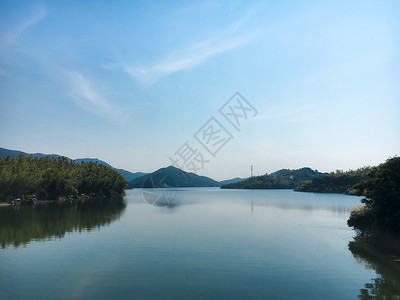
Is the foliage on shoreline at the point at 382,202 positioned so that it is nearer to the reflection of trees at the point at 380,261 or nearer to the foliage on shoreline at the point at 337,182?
the reflection of trees at the point at 380,261

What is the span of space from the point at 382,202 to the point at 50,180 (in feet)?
184

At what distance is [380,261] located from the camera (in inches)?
648

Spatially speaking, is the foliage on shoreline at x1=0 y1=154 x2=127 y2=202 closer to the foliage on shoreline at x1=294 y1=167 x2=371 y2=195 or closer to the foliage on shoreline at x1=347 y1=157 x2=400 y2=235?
the foliage on shoreline at x1=347 y1=157 x2=400 y2=235

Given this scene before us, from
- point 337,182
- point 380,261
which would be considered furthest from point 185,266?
point 337,182

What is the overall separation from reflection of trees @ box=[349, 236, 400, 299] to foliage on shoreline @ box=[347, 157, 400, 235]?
66 centimetres

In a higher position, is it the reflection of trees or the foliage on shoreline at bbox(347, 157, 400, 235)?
the foliage on shoreline at bbox(347, 157, 400, 235)

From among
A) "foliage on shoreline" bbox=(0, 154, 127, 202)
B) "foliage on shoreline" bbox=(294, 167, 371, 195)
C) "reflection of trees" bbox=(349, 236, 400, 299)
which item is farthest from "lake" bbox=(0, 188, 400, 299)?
"foliage on shoreline" bbox=(294, 167, 371, 195)

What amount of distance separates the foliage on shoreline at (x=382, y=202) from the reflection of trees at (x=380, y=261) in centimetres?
66

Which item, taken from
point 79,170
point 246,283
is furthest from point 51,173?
→ point 246,283

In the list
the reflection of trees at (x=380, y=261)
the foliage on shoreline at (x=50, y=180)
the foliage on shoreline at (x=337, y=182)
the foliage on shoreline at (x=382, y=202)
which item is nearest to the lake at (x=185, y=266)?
the reflection of trees at (x=380, y=261)

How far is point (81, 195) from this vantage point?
71812mm

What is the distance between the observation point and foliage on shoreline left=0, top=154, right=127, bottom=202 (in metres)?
49.0

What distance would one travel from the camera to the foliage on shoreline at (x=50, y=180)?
49.0m

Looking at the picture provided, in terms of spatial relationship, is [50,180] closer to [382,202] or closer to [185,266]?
[185,266]
